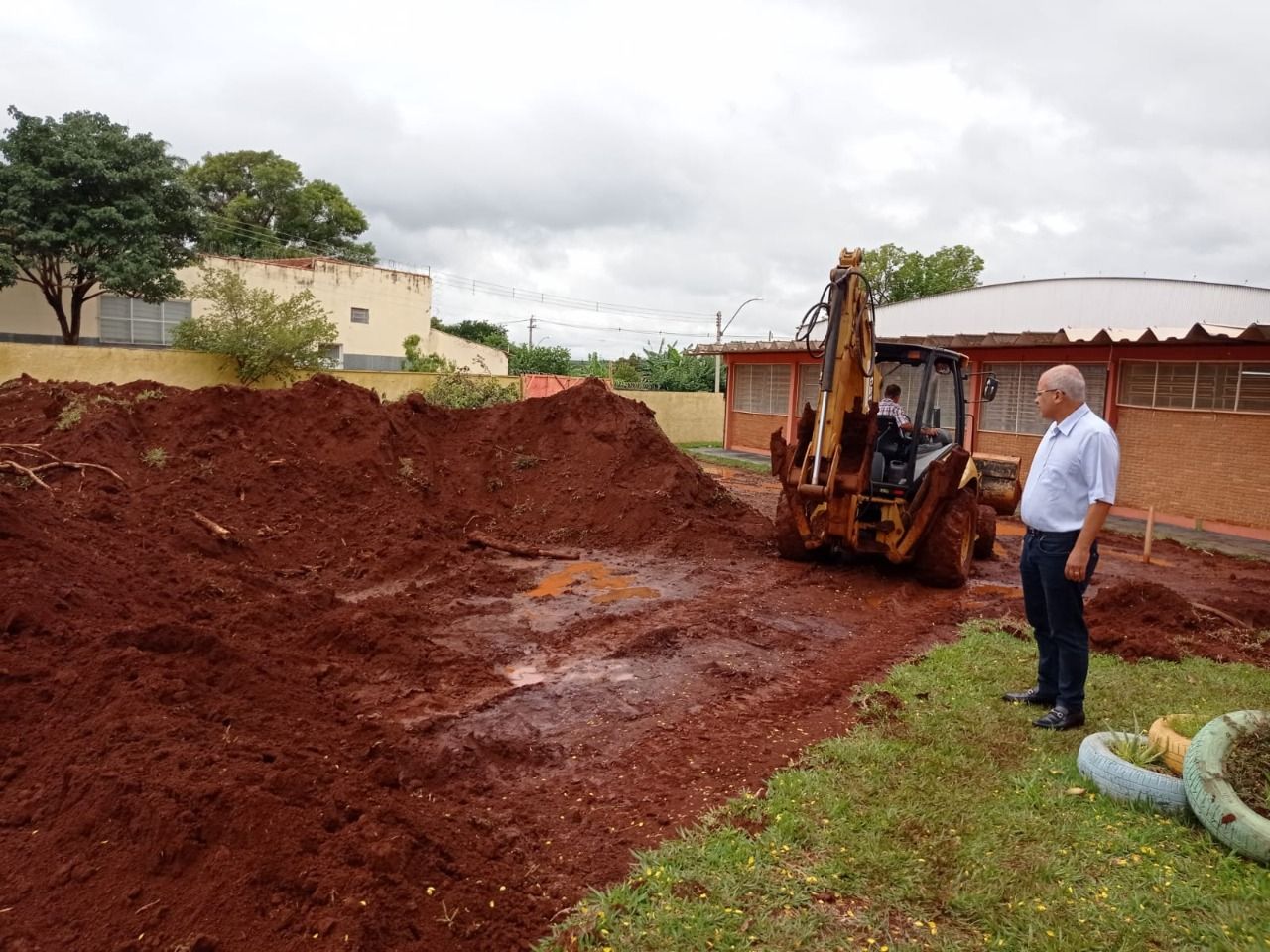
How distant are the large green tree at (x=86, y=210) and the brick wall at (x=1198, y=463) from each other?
21.6 m

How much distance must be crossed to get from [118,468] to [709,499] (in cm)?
747

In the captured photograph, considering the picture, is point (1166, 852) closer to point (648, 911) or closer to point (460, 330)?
point (648, 911)

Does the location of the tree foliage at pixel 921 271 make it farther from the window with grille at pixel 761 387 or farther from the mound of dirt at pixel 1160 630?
the mound of dirt at pixel 1160 630

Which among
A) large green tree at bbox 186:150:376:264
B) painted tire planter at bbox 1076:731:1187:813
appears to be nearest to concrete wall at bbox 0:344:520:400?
painted tire planter at bbox 1076:731:1187:813

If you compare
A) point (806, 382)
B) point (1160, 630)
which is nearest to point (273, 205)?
point (806, 382)

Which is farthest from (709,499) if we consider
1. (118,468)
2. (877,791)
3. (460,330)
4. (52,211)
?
(460,330)

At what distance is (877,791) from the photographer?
3955mm

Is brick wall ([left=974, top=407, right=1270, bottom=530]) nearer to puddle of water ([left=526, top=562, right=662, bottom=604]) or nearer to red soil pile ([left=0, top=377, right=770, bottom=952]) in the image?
red soil pile ([left=0, top=377, right=770, bottom=952])

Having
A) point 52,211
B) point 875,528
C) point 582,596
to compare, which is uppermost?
point 52,211

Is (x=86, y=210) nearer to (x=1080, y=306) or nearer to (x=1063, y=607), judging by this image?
(x=1063, y=607)

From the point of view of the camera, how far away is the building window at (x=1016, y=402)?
16.2 m

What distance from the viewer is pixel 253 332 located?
1925cm

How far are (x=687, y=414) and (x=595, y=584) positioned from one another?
65.3ft

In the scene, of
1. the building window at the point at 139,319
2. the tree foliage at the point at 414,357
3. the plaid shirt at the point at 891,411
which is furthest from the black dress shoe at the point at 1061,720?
the tree foliage at the point at 414,357
